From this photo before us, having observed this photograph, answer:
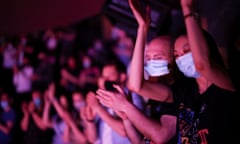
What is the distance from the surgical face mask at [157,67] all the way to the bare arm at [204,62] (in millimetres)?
581

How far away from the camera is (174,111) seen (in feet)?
8.71

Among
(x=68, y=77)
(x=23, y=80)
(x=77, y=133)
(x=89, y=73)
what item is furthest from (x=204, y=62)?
(x=23, y=80)

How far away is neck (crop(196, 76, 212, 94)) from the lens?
2354 mm

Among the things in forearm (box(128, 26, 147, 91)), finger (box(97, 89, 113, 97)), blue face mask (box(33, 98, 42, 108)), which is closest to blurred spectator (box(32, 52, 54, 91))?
blue face mask (box(33, 98, 42, 108))

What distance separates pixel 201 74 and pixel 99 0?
3.67 metres

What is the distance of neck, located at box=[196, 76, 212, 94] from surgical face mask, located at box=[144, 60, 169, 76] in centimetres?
40

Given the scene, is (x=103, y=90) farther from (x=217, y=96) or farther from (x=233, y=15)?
(x=233, y=15)

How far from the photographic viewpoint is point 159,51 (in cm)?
284

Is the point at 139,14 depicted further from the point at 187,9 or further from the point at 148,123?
the point at 148,123

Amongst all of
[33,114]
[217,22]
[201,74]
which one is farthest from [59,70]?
[201,74]

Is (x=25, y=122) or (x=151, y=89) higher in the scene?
(x=151, y=89)

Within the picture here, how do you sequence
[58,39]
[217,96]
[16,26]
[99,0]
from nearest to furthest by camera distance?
[217,96] < [99,0] < [16,26] < [58,39]

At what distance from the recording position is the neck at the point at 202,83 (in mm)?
2354

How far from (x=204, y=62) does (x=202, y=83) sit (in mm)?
242
